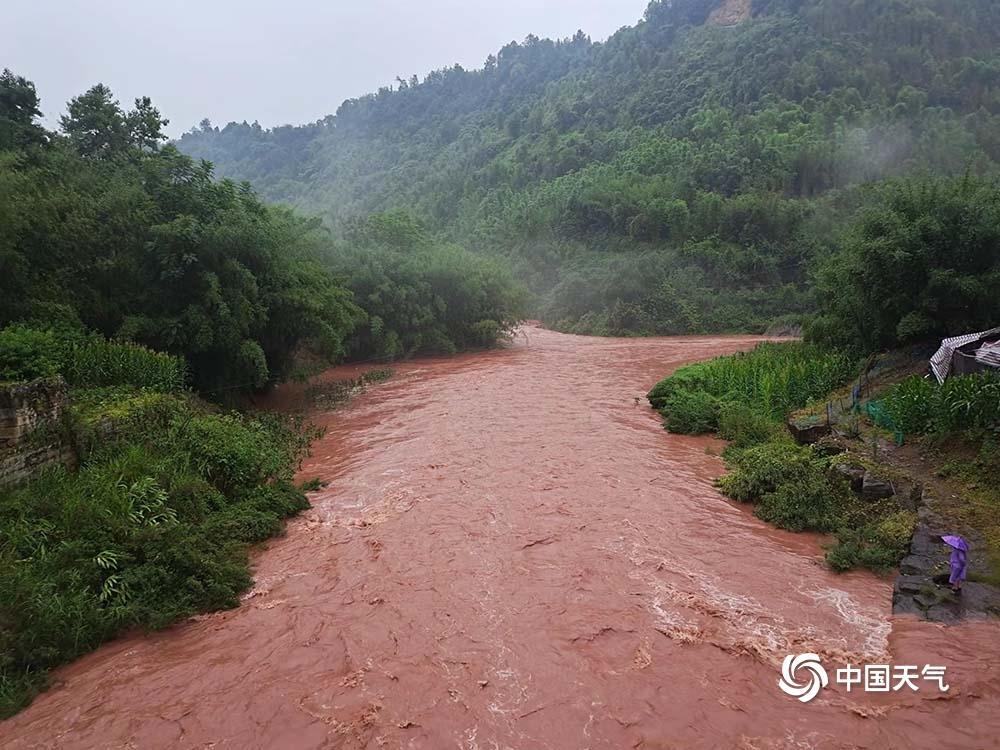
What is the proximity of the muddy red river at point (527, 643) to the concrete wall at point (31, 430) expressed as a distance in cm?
298

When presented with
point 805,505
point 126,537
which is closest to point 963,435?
point 805,505

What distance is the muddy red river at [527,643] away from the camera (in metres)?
4.59

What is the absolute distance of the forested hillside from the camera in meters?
43.6

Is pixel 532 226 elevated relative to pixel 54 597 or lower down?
elevated

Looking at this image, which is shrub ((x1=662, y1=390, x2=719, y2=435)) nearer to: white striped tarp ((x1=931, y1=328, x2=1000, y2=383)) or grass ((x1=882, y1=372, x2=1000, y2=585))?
grass ((x1=882, y1=372, x2=1000, y2=585))

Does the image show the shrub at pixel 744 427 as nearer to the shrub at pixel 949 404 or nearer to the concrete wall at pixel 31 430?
the shrub at pixel 949 404

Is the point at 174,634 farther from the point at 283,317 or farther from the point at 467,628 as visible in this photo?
the point at 283,317

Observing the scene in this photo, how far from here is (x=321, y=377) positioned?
22.6m

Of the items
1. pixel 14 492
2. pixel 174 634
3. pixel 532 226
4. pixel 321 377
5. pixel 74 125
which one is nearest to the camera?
pixel 174 634

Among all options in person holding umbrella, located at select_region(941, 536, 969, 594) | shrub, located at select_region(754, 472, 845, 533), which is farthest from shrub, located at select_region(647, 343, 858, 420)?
person holding umbrella, located at select_region(941, 536, 969, 594)

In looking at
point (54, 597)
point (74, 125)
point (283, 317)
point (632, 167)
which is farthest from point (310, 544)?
point (632, 167)

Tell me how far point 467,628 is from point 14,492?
5.40 m

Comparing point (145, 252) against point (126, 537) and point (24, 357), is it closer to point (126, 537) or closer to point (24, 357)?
point (24, 357)

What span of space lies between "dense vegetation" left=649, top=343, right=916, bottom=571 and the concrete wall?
30.3 ft
